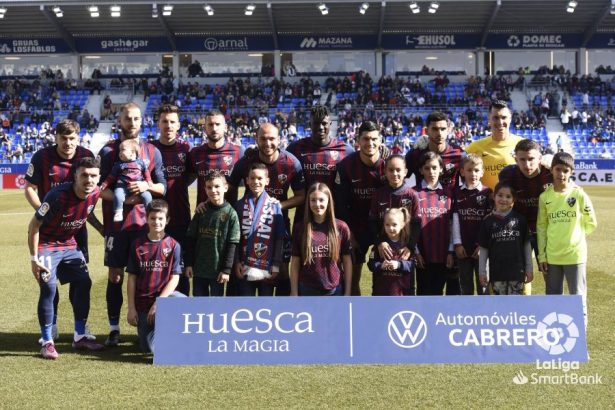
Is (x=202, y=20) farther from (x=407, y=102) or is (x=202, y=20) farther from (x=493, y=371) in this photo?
(x=493, y=371)

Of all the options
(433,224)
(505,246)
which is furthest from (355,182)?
(505,246)

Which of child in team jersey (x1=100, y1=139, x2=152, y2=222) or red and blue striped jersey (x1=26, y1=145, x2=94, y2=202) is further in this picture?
red and blue striped jersey (x1=26, y1=145, x2=94, y2=202)

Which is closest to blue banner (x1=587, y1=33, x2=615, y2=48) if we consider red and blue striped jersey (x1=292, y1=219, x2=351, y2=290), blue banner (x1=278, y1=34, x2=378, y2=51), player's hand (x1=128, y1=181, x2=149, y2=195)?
blue banner (x1=278, y1=34, x2=378, y2=51)

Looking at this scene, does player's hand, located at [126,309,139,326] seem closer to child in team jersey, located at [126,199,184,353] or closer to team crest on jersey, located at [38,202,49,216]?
child in team jersey, located at [126,199,184,353]

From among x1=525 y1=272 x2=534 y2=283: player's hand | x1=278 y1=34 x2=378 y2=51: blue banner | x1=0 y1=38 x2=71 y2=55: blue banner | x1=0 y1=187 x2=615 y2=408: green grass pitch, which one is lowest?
x1=0 y1=187 x2=615 y2=408: green grass pitch

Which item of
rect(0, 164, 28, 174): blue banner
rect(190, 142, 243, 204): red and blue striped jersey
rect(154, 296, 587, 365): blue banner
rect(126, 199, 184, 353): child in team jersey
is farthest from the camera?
rect(0, 164, 28, 174): blue banner

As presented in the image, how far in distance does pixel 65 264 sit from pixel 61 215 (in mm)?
511

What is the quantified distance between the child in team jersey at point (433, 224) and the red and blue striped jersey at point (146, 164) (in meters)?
2.54

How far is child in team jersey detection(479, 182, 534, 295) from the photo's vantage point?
22.0ft

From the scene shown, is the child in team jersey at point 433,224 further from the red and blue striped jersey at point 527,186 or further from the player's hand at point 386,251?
the red and blue striped jersey at point 527,186

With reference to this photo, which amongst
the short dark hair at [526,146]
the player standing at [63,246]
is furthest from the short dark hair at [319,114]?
the player standing at [63,246]

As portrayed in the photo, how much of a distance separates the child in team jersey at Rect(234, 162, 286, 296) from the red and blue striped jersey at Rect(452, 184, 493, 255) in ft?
5.62

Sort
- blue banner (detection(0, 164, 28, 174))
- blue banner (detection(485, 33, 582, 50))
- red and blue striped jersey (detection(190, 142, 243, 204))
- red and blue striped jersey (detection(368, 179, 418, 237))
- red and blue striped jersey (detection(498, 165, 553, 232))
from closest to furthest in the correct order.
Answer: red and blue striped jersey (detection(368, 179, 418, 237))
red and blue striped jersey (detection(498, 165, 553, 232))
red and blue striped jersey (detection(190, 142, 243, 204))
blue banner (detection(0, 164, 28, 174))
blue banner (detection(485, 33, 582, 50))

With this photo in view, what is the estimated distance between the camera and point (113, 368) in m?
6.07
